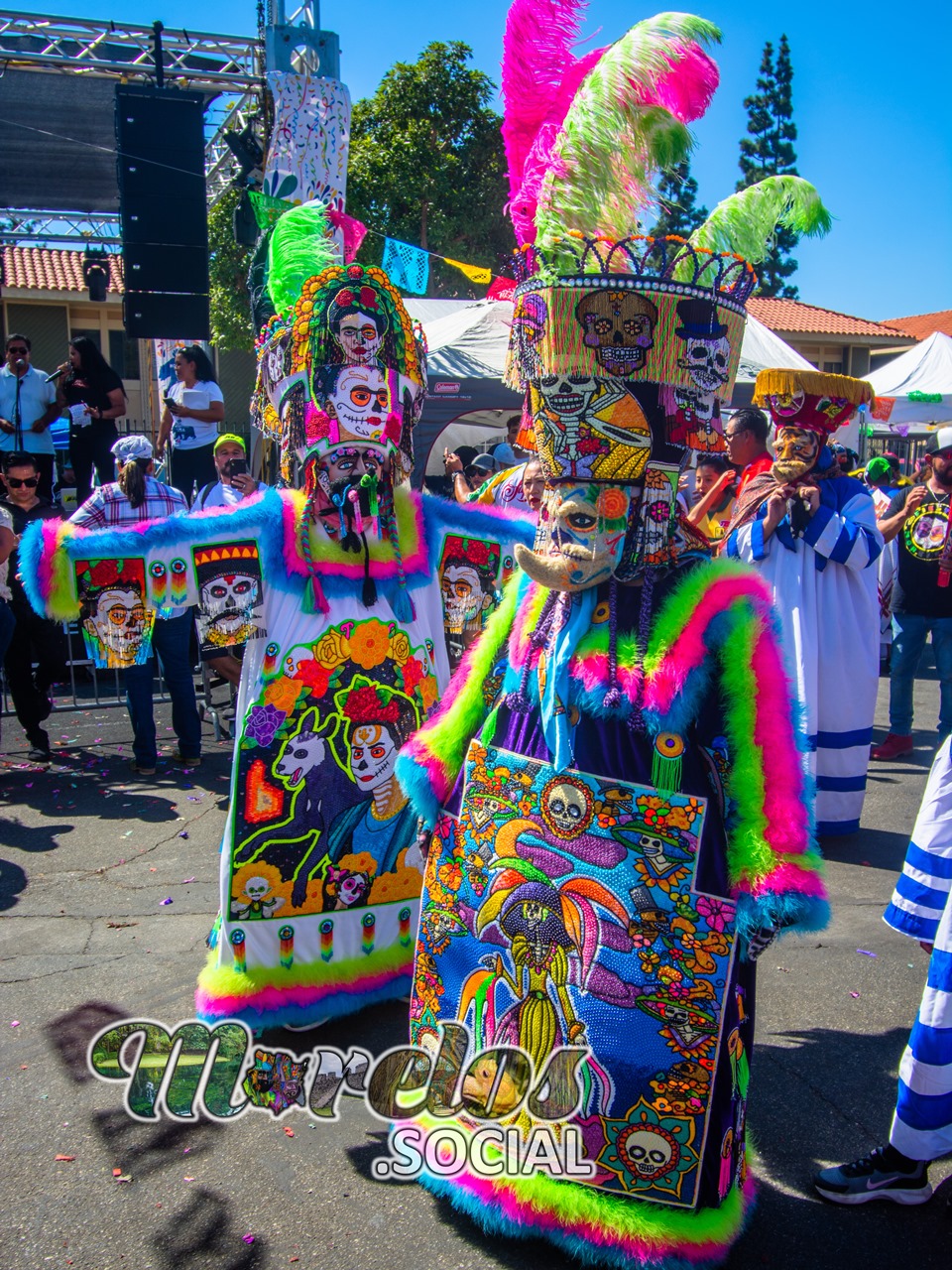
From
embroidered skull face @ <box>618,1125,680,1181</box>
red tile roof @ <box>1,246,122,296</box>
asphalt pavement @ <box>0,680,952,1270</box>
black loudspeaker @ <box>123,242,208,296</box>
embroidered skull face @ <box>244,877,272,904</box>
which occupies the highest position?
red tile roof @ <box>1,246,122,296</box>

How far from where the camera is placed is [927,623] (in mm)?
6512

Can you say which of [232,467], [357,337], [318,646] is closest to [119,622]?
[318,646]

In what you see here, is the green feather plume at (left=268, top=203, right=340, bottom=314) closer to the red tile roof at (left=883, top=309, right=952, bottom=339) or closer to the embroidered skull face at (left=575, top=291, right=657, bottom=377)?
the embroidered skull face at (left=575, top=291, right=657, bottom=377)

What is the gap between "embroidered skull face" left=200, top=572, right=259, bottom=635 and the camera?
10.5 feet

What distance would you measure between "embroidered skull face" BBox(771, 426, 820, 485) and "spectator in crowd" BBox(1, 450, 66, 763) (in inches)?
169

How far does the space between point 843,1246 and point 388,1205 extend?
1.06 metres

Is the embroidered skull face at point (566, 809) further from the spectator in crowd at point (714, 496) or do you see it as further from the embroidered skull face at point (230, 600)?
the spectator in crowd at point (714, 496)

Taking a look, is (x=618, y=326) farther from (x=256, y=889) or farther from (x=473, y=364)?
(x=473, y=364)

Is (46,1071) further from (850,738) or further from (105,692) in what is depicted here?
(105,692)

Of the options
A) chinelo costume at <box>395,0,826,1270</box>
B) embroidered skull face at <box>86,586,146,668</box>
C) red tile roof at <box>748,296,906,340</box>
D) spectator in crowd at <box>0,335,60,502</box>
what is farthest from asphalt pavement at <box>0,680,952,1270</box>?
red tile roof at <box>748,296,906,340</box>

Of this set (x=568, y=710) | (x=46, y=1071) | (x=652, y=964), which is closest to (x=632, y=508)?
(x=568, y=710)

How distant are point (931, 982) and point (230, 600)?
220 centimetres

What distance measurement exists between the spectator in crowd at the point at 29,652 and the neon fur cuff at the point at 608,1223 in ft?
16.3

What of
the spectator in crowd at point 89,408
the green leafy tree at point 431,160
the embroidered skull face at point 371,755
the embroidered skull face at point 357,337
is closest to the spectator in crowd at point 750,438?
the embroidered skull face at point 357,337
